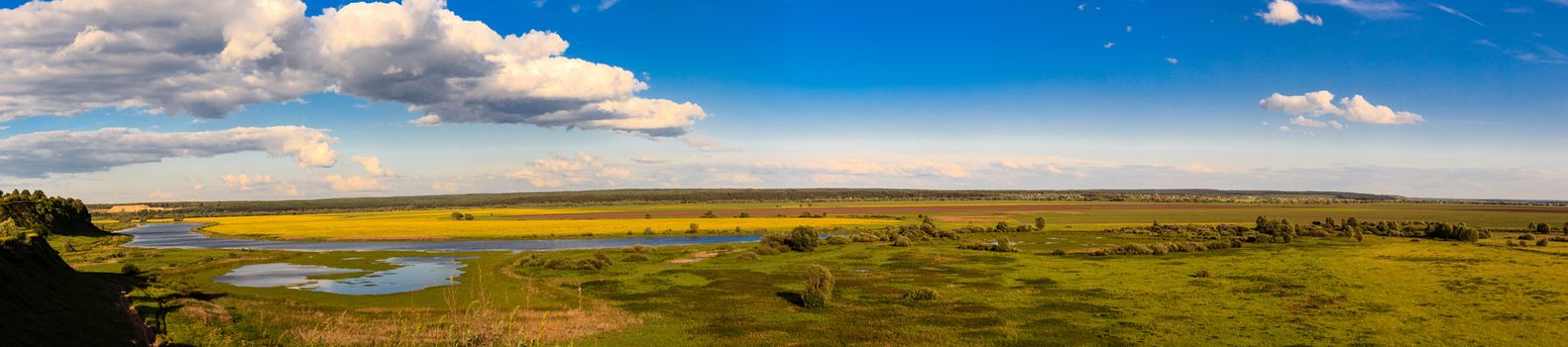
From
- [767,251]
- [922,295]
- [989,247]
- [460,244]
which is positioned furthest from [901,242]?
[460,244]

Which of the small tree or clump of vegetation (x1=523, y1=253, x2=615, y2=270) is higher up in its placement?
the small tree

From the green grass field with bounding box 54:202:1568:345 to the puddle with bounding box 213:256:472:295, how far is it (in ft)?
5.29

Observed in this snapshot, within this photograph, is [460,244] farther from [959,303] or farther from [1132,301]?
[1132,301]

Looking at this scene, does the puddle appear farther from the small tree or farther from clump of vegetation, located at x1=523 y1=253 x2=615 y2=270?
the small tree

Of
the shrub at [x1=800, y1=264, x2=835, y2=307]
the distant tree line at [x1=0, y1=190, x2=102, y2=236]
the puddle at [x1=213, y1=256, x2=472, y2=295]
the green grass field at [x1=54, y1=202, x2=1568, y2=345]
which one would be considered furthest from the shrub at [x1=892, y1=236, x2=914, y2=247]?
the distant tree line at [x1=0, y1=190, x2=102, y2=236]

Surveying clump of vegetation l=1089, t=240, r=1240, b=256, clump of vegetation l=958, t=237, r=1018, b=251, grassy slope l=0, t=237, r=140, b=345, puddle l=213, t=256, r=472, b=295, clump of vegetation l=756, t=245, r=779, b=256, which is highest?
grassy slope l=0, t=237, r=140, b=345

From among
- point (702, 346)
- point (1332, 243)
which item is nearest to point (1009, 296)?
point (702, 346)

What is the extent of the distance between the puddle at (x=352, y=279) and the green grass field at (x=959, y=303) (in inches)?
63.5

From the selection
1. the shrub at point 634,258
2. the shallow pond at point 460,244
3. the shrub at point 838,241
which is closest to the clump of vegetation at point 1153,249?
the shrub at point 838,241

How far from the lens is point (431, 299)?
3472cm

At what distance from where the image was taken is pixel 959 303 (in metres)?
31.2

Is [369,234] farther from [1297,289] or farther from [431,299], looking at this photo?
[1297,289]

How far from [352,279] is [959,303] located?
38.3m

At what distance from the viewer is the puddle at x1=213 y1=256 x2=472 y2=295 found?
40.6 m
